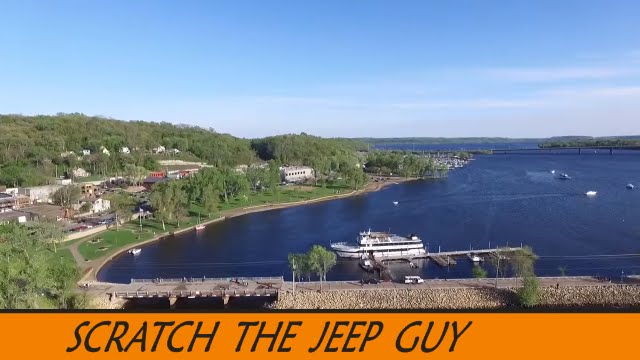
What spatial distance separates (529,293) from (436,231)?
252 inches

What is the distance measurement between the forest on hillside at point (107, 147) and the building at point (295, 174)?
253cm

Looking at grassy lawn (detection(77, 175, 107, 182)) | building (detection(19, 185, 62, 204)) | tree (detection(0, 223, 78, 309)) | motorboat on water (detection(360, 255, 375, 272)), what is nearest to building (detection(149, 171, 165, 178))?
grassy lawn (detection(77, 175, 107, 182))

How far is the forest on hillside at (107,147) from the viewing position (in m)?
22.4

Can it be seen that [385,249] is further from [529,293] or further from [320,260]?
[529,293]

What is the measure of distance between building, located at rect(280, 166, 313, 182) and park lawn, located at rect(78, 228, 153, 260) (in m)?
13.1

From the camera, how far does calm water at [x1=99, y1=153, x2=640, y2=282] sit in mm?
10609

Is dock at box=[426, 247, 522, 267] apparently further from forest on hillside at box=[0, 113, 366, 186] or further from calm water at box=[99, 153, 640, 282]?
forest on hillside at box=[0, 113, 366, 186]

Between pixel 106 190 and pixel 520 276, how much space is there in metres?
18.2

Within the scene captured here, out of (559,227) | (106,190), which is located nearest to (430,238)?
(559,227)

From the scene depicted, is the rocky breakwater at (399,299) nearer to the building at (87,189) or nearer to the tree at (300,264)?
the tree at (300,264)

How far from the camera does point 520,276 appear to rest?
8.85 meters

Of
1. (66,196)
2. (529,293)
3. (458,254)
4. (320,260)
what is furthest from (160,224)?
(529,293)

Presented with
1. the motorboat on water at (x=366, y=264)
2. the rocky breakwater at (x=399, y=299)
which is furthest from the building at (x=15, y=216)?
the motorboat on water at (x=366, y=264)
